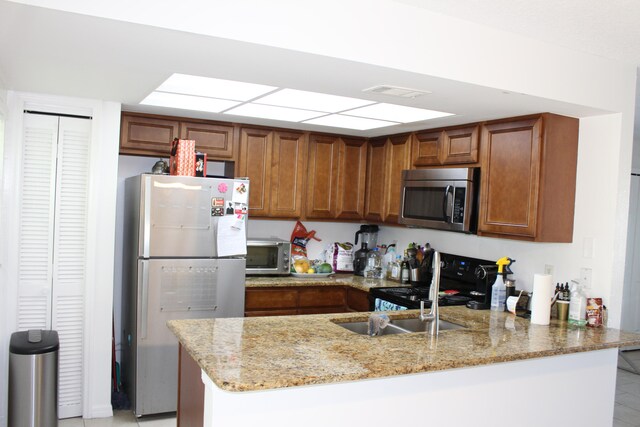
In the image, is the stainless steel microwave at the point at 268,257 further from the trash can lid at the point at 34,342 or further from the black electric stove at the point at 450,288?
the trash can lid at the point at 34,342

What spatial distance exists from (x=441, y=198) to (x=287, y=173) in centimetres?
139

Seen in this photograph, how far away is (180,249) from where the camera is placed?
376 centimetres

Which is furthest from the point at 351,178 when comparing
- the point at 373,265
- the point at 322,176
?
the point at 373,265

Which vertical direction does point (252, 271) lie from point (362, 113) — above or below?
below

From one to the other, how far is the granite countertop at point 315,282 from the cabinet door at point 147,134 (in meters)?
1.22

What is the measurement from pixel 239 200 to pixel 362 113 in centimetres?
110

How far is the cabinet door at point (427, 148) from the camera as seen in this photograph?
4039 millimetres

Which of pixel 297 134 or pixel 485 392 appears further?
pixel 297 134

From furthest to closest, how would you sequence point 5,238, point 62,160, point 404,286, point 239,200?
1. point 404,286
2. point 239,200
3. point 62,160
4. point 5,238

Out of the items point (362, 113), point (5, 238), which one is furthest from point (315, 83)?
point (5, 238)

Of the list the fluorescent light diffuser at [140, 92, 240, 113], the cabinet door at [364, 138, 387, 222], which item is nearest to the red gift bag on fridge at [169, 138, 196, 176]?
the fluorescent light diffuser at [140, 92, 240, 113]

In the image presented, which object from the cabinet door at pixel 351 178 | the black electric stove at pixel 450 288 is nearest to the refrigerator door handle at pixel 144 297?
the black electric stove at pixel 450 288

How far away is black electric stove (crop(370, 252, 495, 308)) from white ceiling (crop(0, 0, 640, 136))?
133 centimetres

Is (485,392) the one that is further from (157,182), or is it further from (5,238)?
(5,238)
